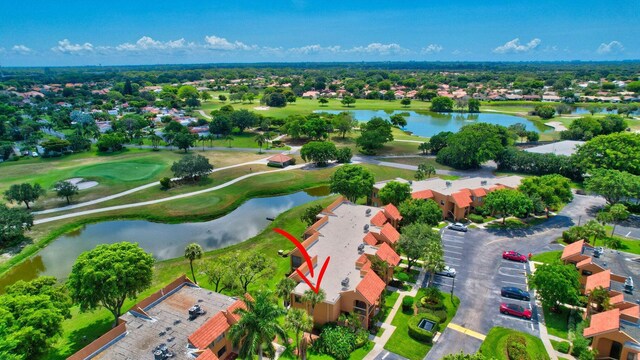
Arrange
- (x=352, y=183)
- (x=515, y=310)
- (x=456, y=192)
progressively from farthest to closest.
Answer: (x=352, y=183) < (x=456, y=192) < (x=515, y=310)

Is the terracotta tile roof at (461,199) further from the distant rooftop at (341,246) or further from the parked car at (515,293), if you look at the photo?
the parked car at (515,293)

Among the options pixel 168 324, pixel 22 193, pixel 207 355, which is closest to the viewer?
pixel 207 355

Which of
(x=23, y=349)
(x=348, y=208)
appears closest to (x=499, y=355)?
(x=348, y=208)

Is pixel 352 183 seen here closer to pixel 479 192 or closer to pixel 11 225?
pixel 479 192

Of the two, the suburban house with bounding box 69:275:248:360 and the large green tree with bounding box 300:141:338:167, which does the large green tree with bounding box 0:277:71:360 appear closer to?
the suburban house with bounding box 69:275:248:360

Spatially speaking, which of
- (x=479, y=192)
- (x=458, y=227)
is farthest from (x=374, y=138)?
(x=458, y=227)

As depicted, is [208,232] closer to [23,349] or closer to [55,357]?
[55,357]

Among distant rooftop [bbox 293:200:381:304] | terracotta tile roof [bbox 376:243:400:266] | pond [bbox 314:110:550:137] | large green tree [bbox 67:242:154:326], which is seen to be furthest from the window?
pond [bbox 314:110:550:137]
